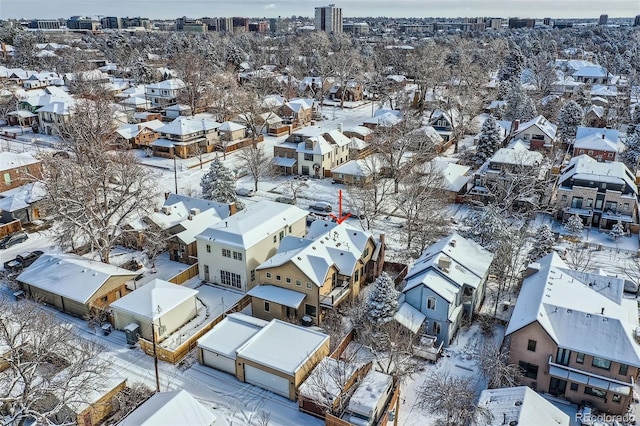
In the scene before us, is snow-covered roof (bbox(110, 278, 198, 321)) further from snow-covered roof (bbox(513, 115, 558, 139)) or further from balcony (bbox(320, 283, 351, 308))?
snow-covered roof (bbox(513, 115, 558, 139))

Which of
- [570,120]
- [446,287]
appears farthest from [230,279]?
[570,120]

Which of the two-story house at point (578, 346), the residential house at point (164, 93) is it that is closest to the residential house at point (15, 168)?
the residential house at point (164, 93)

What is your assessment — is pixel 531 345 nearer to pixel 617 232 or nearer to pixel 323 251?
pixel 323 251

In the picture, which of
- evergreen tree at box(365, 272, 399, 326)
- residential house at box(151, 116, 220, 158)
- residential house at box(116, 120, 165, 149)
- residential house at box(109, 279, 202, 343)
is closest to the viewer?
evergreen tree at box(365, 272, 399, 326)

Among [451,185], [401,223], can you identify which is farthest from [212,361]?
[451,185]

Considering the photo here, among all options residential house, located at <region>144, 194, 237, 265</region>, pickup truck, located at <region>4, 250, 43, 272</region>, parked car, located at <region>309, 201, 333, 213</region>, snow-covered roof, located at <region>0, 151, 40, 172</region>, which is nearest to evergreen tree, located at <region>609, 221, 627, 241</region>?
parked car, located at <region>309, 201, 333, 213</region>

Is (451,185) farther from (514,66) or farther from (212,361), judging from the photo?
(514,66)

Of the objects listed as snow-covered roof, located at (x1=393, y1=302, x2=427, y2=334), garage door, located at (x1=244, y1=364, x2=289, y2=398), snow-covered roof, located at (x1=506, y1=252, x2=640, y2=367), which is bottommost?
garage door, located at (x1=244, y1=364, x2=289, y2=398)

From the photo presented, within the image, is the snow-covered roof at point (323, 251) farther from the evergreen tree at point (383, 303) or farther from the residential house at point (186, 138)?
the residential house at point (186, 138)
